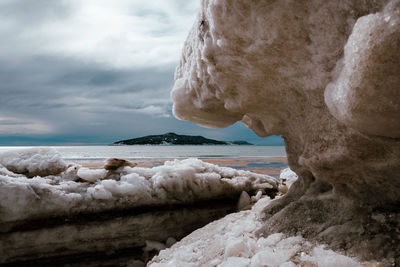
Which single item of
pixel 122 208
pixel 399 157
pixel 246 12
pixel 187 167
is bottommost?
pixel 122 208

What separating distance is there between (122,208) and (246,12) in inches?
80.8

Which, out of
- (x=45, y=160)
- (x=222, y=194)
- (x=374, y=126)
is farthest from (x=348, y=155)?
(x=45, y=160)

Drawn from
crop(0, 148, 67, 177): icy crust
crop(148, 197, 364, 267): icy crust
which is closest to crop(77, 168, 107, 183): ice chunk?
crop(0, 148, 67, 177): icy crust

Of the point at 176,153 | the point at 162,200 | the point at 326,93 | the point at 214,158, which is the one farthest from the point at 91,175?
the point at 176,153

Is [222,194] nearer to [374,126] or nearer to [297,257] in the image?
[297,257]

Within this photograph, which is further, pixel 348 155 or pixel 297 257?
pixel 348 155

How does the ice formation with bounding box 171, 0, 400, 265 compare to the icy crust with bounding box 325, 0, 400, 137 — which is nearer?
the icy crust with bounding box 325, 0, 400, 137

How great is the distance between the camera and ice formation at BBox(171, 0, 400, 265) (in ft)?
3.47

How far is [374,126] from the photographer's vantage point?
117 centimetres

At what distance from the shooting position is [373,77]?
103 centimetres

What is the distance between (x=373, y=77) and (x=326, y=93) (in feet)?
0.94

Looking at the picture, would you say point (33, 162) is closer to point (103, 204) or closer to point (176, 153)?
point (103, 204)

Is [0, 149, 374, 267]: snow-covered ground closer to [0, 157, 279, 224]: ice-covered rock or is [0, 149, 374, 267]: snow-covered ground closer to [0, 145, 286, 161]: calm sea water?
[0, 157, 279, 224]: ice-covered rock

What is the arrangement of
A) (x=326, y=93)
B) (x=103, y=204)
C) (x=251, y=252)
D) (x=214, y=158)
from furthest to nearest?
1. (x=214, y=158)
2. (x=103, y=204)
3. (x=251, y=252)
4. (x=326, y=93)
